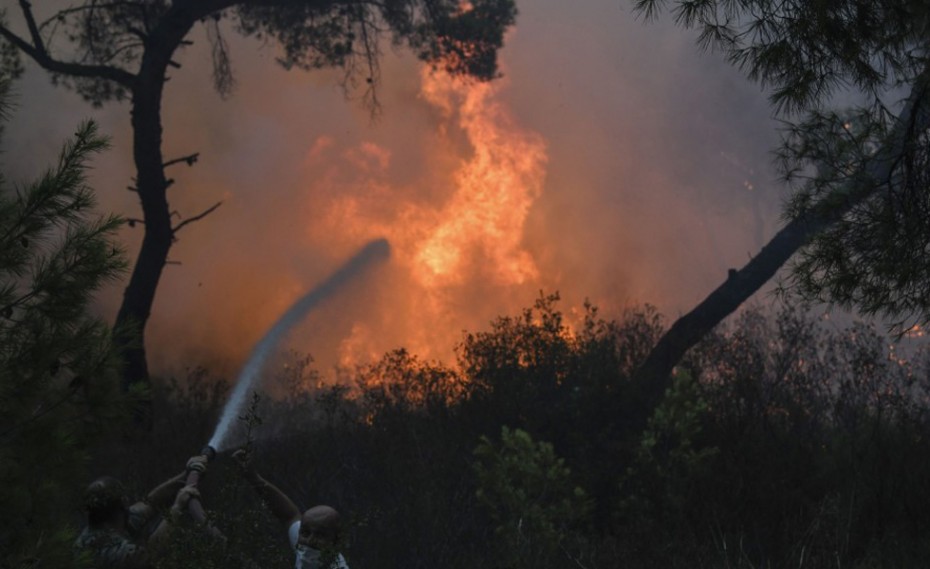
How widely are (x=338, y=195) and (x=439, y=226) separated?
6.69 feet

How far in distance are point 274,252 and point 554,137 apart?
31.5ft

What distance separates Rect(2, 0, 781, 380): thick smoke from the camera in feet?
59.6

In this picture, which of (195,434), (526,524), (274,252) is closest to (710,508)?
(526,524)

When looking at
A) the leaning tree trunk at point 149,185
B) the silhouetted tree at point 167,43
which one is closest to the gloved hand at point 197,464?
the silhouetted tree at point 167,43

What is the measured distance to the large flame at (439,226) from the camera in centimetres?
1892

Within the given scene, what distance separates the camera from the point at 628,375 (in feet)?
39.5

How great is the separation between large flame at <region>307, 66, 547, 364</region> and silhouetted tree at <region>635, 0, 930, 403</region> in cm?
1233

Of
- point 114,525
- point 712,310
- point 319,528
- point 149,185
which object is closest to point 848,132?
point 319,528

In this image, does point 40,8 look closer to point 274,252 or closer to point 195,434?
point 274,252

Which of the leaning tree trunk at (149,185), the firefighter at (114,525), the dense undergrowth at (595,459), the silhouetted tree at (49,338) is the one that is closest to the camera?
the silhouetted tree at (49,338)

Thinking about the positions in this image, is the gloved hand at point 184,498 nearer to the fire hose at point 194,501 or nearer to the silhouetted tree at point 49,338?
the fire hose at point 194,501

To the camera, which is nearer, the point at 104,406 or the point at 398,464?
the point at 104,406

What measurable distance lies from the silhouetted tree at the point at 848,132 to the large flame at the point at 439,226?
1233 centimetres

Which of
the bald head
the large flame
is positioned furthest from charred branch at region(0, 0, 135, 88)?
the bald head
